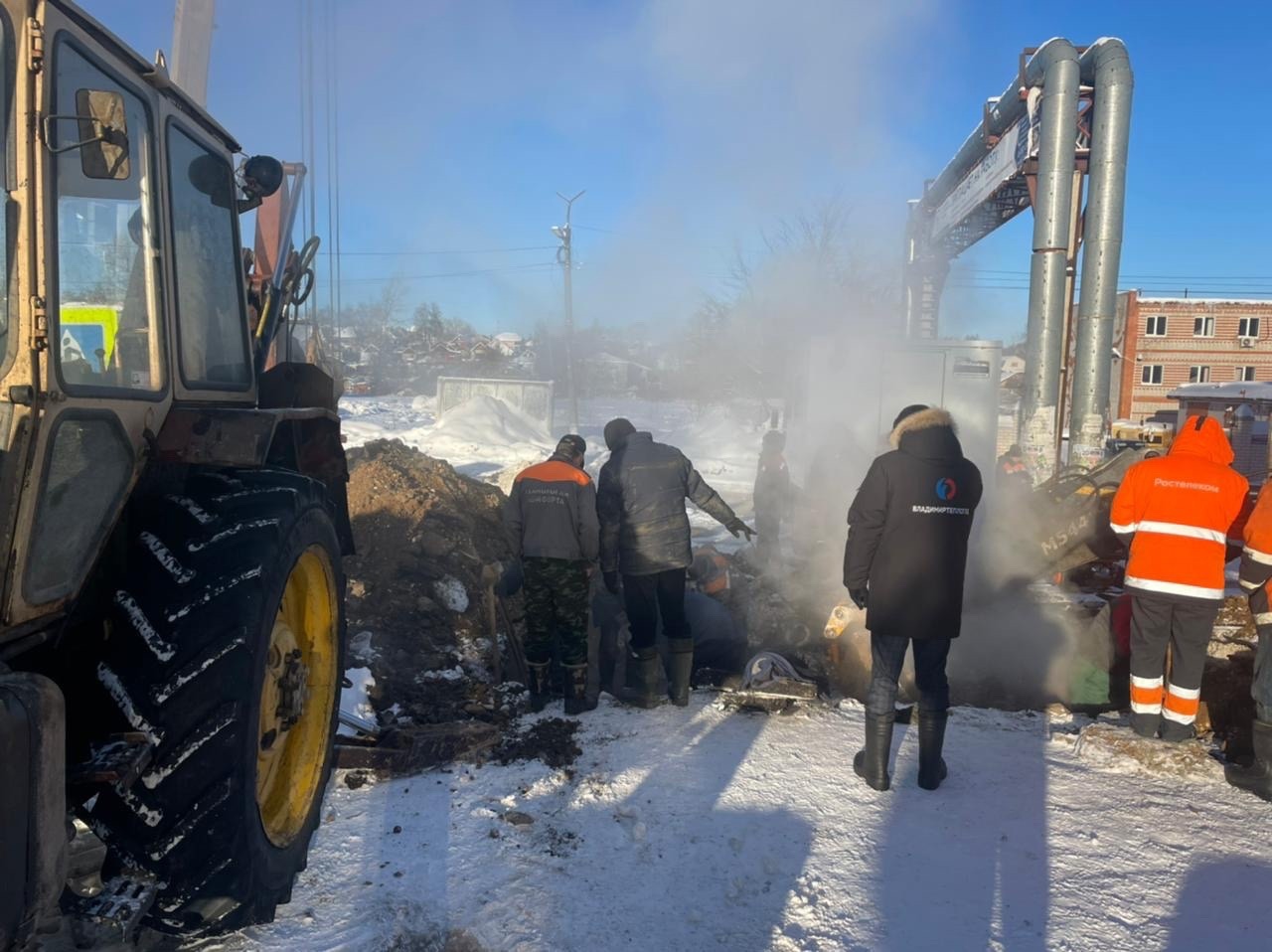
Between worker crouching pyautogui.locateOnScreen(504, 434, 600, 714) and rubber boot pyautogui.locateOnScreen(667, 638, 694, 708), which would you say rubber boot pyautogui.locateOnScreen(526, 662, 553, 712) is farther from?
rubber boot pyautogui.locateOnScreen(667, 638, 694, 708)

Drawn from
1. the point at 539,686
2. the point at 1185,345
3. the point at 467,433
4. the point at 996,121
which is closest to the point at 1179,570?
the point at 539,686

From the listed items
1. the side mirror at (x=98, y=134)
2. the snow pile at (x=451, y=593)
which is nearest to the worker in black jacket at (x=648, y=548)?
the snow pile at (x=451, y=593)

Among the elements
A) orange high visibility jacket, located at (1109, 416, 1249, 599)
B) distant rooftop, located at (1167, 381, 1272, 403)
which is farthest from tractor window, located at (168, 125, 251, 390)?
distant rooftop, located at (1167, 381, 1272, 403)

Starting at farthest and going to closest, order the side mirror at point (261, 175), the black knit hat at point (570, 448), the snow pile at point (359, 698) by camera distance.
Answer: the black knit hat at point (570, 448)
the snow pile at point (359, 698)
the side mirror at point (261, 175)

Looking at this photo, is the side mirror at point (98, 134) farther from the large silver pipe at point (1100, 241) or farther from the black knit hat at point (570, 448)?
the large silver pipe at point (1100, 241)

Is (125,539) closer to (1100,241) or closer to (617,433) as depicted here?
(617,433)

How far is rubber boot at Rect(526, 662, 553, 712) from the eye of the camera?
5.01 metres

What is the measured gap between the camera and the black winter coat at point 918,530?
394 cm

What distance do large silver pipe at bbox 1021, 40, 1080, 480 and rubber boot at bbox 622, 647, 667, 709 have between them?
834 cm

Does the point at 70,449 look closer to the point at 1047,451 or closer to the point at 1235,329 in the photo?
the point at 1047,451

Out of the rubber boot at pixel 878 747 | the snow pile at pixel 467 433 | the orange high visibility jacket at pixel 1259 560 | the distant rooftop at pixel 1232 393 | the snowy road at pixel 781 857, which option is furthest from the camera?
the distant rooftop at pixel 1232 393

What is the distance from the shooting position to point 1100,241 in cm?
1090

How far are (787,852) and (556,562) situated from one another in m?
2.26

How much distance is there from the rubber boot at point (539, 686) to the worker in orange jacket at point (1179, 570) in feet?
10.6
